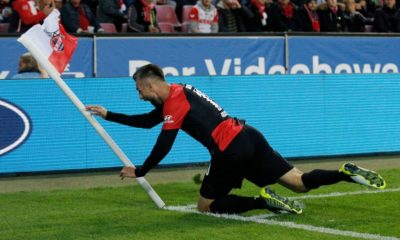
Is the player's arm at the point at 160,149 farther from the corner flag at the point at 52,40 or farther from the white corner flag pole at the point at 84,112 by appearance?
the corner flag at the point at 52,40

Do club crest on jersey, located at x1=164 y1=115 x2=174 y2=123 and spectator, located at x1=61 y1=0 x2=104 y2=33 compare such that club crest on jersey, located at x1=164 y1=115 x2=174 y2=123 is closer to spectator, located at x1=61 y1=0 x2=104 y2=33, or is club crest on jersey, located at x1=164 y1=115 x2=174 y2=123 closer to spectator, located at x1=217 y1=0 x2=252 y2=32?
spectator, located at x1=61 y1=0 x2=104 y2=33

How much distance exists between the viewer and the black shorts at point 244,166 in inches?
329

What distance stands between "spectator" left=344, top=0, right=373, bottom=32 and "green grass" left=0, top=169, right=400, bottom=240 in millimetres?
8931

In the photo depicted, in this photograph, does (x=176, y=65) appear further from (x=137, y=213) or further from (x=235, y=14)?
(x=137, y=213)

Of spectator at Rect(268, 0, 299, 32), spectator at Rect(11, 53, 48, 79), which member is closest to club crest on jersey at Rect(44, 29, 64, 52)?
spectator at Rect(11, 53, 48, 79)

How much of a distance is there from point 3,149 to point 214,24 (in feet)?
21.9

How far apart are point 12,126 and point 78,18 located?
15.7 feet

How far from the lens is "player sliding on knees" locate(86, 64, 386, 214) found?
8.26 m

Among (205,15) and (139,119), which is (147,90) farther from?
(205,15)

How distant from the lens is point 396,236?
744cm

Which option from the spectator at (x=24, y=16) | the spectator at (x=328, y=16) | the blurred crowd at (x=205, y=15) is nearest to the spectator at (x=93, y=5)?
the blurred crowd at (x=205, y=15)

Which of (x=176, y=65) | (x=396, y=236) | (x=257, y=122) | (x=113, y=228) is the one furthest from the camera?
(x=176, y=65)

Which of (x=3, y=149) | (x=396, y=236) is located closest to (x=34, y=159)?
(x=3, y=149)

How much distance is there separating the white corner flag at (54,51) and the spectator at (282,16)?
903 centimetres
